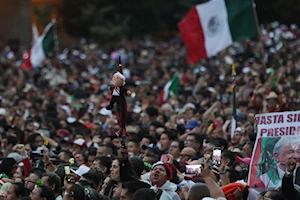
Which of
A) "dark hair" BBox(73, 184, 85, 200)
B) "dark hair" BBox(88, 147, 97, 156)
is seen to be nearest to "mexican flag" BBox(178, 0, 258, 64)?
"dark hair" BBox(88, 147, 97, 156)

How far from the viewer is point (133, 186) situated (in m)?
8.64

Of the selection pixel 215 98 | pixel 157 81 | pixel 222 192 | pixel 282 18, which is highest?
pixel 282 18

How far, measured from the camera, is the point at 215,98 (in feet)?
62.4

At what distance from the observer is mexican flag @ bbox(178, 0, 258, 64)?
60.3 feet

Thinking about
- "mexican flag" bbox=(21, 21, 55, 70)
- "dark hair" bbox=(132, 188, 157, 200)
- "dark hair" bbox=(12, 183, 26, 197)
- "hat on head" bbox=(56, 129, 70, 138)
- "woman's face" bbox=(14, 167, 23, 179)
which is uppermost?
"mexican flag" bbox=(21, 21, 55, 70)

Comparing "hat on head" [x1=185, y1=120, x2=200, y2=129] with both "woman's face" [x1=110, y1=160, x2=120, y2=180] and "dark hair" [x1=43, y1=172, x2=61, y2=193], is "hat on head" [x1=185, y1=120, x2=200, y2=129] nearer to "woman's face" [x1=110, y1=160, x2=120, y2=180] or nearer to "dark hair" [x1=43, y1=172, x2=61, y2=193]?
"dark hair" [x1=43, y1=172, x2=61, y2=193]

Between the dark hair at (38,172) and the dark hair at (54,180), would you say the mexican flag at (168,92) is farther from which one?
the dark hair at (54,180)

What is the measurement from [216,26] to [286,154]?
32.8ft

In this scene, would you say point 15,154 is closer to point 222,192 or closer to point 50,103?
point 222,192

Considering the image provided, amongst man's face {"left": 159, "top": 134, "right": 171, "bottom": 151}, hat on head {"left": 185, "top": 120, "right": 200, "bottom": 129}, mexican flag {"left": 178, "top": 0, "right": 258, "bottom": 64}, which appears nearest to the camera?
man's face {"left": 159, "top": 134, "right": 171, "bottom": 151}

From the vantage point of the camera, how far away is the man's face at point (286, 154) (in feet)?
29.7

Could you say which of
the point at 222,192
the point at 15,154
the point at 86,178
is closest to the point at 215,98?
the point at 15,154

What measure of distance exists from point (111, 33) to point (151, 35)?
5.92 meters

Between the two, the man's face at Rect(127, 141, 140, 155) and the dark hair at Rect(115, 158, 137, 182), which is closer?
the dark hair at Rect(115, 158, 137, 182)
